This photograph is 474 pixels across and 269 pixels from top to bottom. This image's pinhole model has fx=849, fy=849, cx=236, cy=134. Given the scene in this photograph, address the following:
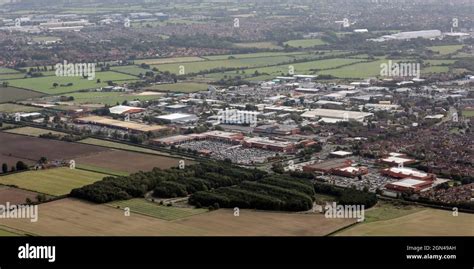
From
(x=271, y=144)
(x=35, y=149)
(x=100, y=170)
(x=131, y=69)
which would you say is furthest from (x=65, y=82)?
(x=100, y=170)

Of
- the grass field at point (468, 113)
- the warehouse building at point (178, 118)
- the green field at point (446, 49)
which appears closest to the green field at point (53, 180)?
the warehouse building at point (178, 118)

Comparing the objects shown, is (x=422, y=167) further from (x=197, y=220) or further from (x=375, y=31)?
(x=375, y=31)

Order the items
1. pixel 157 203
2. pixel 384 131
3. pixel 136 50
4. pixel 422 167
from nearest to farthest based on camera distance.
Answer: pixel 157 203 → pixel 422 167 → pixel 384 131 → pixel 136 50

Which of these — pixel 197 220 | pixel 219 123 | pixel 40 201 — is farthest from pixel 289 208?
pixel 219 123

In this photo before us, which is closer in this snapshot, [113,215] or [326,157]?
[113,215]

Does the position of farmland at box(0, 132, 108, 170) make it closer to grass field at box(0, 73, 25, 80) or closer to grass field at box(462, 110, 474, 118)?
grass field at box(462, 110, 474, 118)

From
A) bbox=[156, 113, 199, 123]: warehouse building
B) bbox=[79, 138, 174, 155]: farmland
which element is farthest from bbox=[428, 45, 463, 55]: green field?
bbox=[79, 138, 174, 155]: farmland
